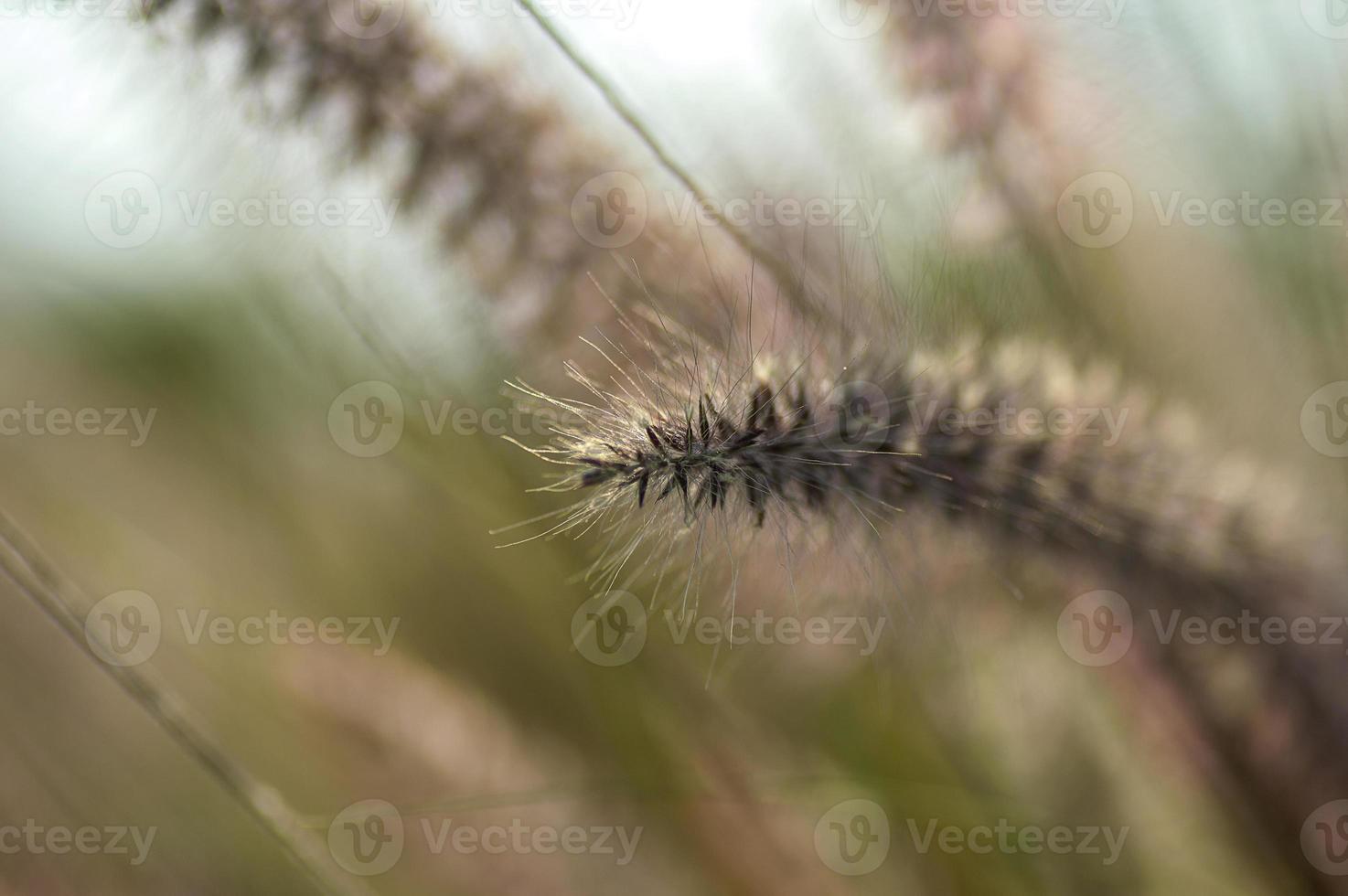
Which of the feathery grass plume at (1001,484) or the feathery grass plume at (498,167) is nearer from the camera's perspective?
the feathery grass plume at (1001,484)

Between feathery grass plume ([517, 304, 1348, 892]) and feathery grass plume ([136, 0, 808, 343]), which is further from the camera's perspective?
feathery grass plume ([136, 0, 808, 343])

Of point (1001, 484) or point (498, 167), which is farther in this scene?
point (498, 167)

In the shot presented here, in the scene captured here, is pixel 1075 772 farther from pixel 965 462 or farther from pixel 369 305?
pixel 369 305

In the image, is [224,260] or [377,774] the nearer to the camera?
[224,260]

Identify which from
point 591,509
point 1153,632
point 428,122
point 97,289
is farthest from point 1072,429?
point 97,289
